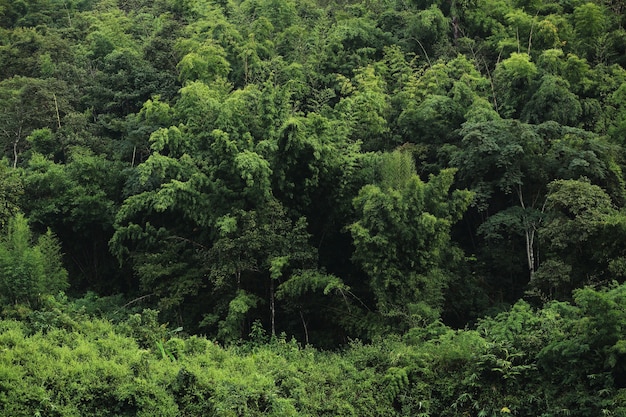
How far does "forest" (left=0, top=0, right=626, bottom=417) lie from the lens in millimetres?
7984

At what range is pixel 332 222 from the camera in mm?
12508

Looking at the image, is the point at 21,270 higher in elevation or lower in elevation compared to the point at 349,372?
higher

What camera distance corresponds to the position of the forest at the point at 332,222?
798 cm

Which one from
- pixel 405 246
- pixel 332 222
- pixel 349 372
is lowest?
pixel 349 372

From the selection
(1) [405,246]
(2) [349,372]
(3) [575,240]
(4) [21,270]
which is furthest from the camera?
(4) [21,270]

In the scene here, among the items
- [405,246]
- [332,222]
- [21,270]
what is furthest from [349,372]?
[21,270]

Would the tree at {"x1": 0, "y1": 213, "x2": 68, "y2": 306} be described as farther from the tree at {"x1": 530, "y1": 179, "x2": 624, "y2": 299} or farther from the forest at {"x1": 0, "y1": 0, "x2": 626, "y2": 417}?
the tree at {"x1": 530, "y1": 179, "x2": 624, "y2": 299}

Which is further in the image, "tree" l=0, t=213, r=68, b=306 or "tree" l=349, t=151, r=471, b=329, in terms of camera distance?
"tree" l=0, t=213, r=68, b=306

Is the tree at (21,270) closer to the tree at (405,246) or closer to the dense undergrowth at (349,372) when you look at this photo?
the dense undergrowth at (349,372)

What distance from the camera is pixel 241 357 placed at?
9.51 meters

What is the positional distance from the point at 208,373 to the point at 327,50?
11.9m

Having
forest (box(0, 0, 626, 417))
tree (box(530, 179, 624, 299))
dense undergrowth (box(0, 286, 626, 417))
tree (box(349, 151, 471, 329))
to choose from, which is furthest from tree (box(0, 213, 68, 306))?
tree (box(530, 179, 624, 299))

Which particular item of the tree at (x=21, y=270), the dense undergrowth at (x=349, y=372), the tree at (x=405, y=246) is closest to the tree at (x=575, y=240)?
the dense undergrowth at (x=349, y=372)

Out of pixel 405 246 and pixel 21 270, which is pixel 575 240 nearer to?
pixel 405 246
